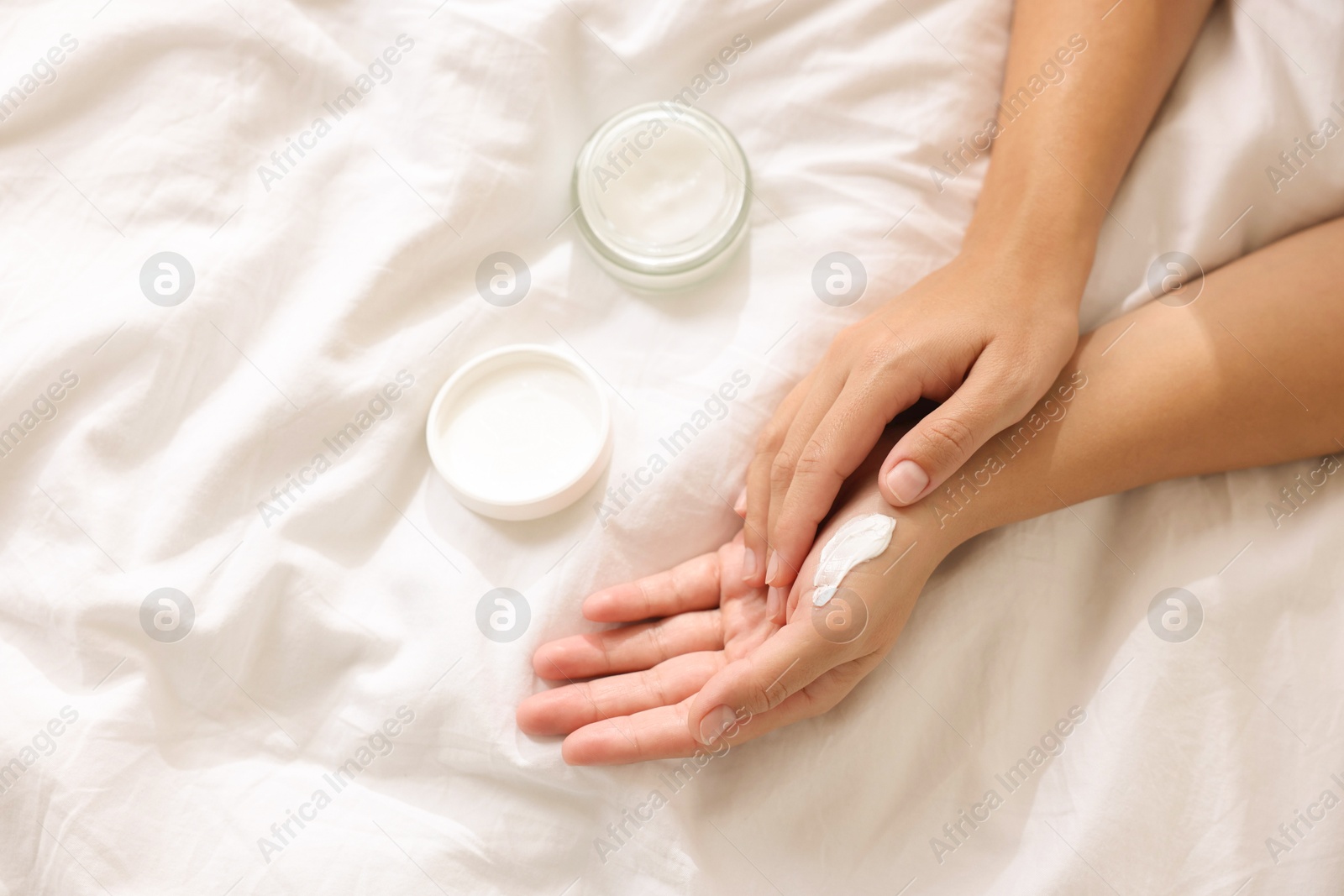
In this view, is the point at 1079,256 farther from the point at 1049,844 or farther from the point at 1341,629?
the point at 1049,844

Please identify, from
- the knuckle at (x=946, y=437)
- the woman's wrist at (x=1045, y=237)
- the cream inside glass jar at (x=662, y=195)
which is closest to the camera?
the knuckle at (x=946, y=437)

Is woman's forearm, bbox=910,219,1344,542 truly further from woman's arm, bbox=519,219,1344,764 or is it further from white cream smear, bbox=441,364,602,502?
white cream smear, bbox=441,364,602,502

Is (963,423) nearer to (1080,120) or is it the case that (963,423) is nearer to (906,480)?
(906,480)

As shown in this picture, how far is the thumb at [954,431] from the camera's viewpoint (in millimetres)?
937

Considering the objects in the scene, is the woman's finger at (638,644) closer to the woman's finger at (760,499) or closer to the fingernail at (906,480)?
the woman's finger at (760,499)

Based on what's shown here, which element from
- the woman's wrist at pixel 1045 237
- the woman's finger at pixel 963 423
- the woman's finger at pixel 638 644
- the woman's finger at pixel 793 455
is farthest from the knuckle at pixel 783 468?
the woman's wrist at pixel 1045 237

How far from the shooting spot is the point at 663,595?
1.09m

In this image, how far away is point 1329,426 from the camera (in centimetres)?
99

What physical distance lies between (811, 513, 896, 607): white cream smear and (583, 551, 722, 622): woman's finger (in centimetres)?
17

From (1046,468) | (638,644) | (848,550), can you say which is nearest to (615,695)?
(638,644)

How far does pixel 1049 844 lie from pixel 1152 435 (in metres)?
0.50

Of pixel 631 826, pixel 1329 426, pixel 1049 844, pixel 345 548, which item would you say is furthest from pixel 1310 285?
pixel 345 548

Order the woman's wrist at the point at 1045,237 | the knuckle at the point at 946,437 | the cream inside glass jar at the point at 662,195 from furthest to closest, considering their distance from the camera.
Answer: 1. the cream inside glass jar at the point at 662,195
2. the woman's wrist at the point at 1045,237
3. the knuckle at the point at 946,437

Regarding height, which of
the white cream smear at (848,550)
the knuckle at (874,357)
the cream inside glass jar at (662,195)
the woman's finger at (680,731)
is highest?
the cream inside glass jar at (662,195)
